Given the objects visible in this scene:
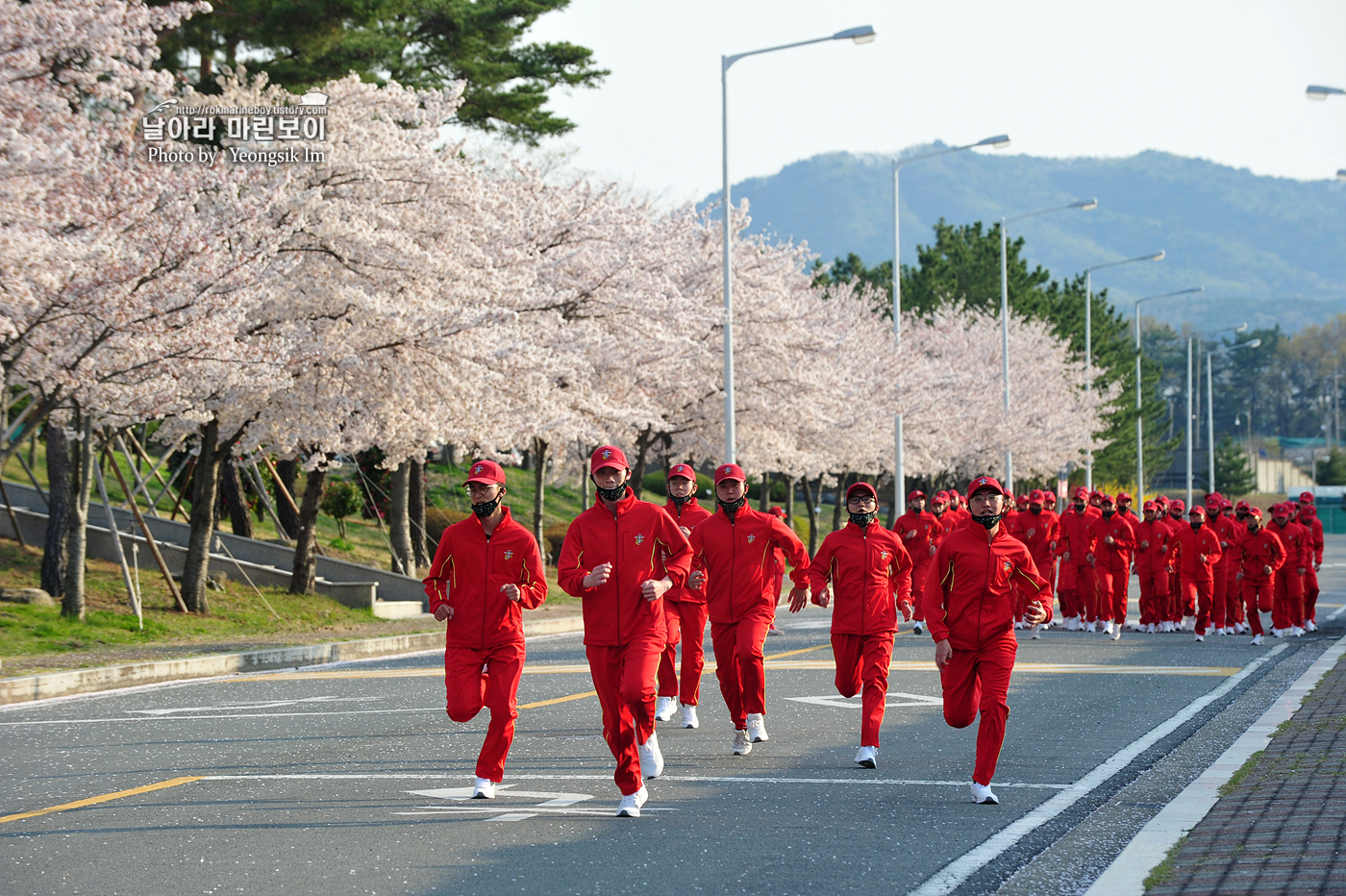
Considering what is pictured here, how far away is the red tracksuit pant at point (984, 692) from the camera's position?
8.08 metres


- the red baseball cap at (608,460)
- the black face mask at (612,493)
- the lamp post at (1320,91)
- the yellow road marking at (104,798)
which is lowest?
the yellow road marking at (104,798)

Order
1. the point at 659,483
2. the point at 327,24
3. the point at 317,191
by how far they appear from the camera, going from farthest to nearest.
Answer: the point at 659,483
the point at 327,24
the point at 317,191

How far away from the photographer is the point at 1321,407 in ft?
589

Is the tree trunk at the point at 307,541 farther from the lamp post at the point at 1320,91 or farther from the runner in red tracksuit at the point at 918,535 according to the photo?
the lamp post at the point at 1320,91

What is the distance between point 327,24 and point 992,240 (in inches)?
1773

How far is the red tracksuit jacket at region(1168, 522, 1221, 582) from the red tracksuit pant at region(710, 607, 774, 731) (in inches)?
488

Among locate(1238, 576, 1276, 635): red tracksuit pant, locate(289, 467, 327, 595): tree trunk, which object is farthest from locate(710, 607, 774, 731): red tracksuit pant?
locate(289, 467, 327, 595): tree trunk

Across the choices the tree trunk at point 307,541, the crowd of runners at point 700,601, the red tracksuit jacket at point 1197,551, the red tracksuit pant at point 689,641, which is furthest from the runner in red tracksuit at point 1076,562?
the tree trunk at point 307,541

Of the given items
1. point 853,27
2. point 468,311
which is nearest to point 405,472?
point 468,311

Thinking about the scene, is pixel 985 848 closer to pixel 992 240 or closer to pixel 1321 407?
pixel 992 240

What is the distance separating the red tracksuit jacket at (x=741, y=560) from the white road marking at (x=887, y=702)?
2.49m

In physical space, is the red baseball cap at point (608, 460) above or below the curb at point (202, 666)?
above

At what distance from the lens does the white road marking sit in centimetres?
1252

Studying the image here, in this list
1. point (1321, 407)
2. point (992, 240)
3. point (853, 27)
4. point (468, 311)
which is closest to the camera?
point (468, 311)
